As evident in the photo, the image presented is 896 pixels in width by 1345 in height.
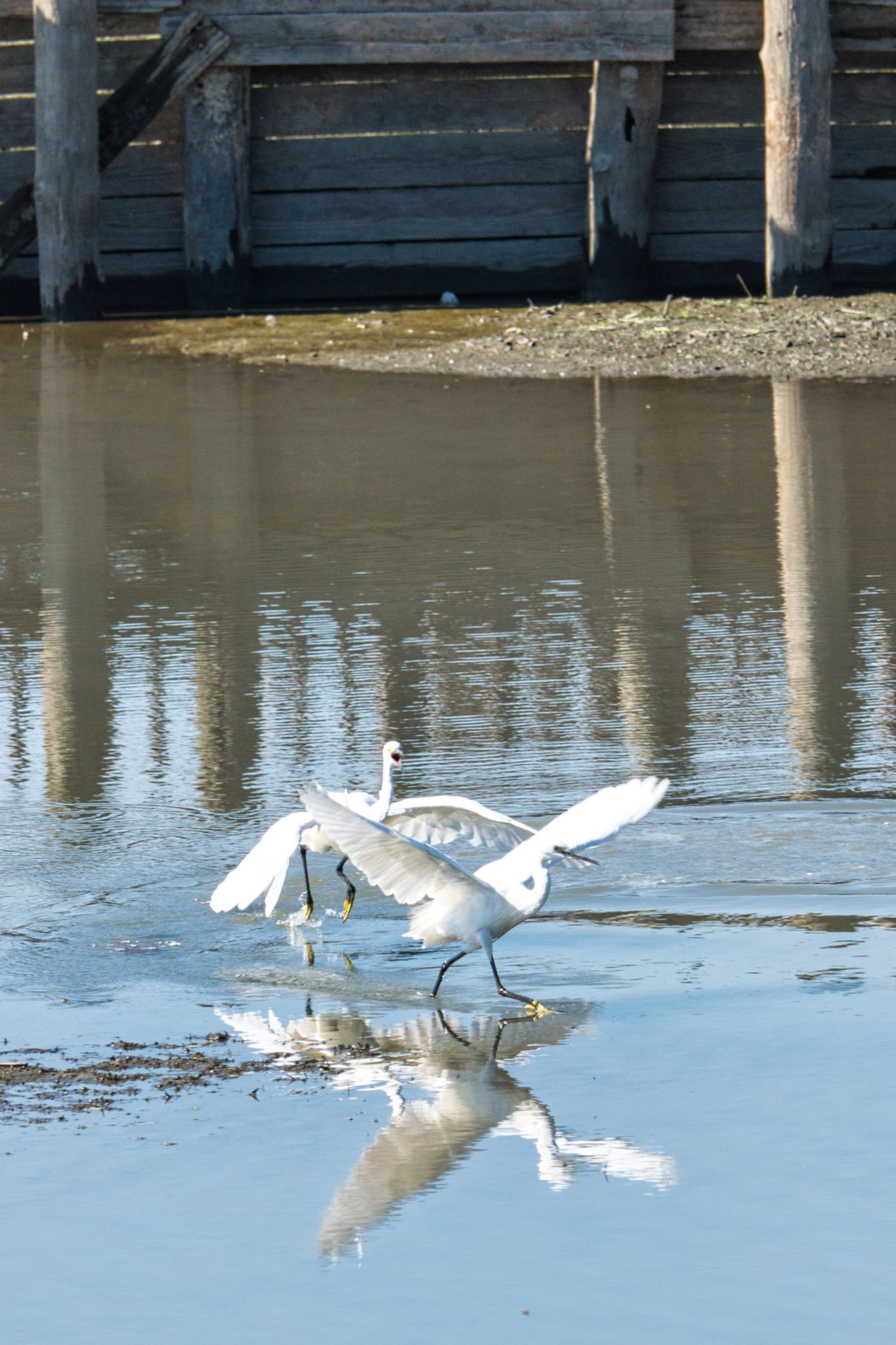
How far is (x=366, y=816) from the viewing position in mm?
5488

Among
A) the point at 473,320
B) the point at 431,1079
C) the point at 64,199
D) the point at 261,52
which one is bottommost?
the point at 431,1079

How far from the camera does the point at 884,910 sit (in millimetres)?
5535

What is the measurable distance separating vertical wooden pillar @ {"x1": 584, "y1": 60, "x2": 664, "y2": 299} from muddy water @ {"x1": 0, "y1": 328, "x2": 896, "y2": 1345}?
4.21 m

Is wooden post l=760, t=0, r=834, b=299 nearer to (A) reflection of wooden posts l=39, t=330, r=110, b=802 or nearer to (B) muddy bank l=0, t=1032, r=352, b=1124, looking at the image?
(A) reflection of wooden posts l=39, t=330, r=110, b=802

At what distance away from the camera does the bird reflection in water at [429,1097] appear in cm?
405

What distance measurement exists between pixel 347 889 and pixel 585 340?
28.0 ft

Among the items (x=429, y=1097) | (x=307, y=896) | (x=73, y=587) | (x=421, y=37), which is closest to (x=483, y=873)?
(x=307, y=896)

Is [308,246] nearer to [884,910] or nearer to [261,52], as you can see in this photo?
[261,52]

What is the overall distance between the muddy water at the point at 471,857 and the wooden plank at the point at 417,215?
188 inches

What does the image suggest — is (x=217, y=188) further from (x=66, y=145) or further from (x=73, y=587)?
(x=73, y=587)

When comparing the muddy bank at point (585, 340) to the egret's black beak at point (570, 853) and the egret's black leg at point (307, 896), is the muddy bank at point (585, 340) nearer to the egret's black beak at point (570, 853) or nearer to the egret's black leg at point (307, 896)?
the egret's black leg at point (307, 896)

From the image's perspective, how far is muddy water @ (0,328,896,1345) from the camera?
374 centimetres

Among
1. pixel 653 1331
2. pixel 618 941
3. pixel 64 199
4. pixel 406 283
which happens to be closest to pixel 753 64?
pixel 406 283

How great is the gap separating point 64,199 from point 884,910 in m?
11.0
